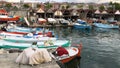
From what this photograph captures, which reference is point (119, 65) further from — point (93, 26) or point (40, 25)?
point (93, 26)

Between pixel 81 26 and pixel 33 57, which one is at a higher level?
pixel 33 57

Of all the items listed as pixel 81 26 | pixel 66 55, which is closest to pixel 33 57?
pixel 66 55

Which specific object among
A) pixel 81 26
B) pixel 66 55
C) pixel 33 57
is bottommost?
pixel 81 26

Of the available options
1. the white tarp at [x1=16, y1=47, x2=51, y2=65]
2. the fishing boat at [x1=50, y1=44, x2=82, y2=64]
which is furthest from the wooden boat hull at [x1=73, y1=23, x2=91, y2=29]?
the white tarp at [x1=16, y1=47, x2=51, y2=65]

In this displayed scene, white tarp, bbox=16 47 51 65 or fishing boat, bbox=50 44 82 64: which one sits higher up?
white tarp, bbox=16 47 51 65

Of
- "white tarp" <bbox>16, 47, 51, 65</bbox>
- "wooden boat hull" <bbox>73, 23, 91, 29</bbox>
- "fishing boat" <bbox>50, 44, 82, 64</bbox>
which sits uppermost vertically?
"white tarp" <bbox>16, 47, 51, 65</bbox>

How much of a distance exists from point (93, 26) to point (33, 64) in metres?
57.2

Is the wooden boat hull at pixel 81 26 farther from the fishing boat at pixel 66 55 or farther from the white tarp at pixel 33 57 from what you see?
the white tarp at pixel 33 57

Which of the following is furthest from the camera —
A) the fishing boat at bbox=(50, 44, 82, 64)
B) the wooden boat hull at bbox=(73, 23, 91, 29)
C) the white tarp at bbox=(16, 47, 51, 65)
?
the wooden boat hull at bbox=(73, 23, 91, 29)

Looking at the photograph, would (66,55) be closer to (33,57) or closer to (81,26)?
(33,57)

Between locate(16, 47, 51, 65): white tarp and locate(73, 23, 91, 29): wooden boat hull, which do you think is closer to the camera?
locate(16, 47, 51, 65): white tarp

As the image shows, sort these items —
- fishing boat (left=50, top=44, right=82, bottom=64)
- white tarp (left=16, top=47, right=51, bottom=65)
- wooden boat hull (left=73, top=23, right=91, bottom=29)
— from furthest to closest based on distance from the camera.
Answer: wooden boat hull (left=73, top=23, right=91, bottom=29)
fishing boat (left=50, top=44, right=82, bottom=64)
white tarp (left=16, top=47, right=51, bottom=65)

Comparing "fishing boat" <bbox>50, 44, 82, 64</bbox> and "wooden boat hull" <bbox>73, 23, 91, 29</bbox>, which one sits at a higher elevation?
"fishing boat" <bbox>50, 44, 82, 64</bbox>

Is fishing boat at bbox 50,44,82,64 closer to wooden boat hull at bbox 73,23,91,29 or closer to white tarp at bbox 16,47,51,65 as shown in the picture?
white tarp at bbox 16,47,51,65
